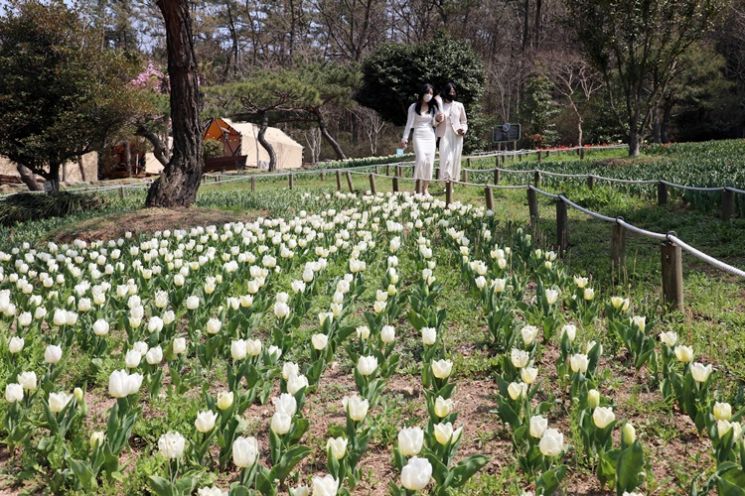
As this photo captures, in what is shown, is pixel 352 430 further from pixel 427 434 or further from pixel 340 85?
pixel 340 85

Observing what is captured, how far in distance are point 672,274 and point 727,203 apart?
4051 mm

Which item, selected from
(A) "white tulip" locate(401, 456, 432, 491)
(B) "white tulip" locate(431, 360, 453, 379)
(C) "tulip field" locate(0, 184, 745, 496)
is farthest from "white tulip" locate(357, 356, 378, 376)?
(A) "white tulip" locate(401, 456, 432, 491)

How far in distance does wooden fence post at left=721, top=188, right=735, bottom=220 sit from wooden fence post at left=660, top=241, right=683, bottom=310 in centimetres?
393

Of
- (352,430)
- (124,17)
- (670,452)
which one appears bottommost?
(670,452)

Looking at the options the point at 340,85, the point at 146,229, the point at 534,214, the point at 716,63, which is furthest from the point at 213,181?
the point at 716,63

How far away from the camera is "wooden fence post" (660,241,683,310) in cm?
388

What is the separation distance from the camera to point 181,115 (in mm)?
9203

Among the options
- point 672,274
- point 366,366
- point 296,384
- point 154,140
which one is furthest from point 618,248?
point 154,140

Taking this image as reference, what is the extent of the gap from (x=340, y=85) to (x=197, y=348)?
22.2 metres

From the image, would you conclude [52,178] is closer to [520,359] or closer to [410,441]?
[520,359]

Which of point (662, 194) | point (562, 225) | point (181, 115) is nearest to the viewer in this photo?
point (562, 225)

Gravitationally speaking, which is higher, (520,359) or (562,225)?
(562,225)

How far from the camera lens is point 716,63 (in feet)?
93.4

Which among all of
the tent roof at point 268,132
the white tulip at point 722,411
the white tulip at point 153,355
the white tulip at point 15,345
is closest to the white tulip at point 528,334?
the white tulip at point 722,411
